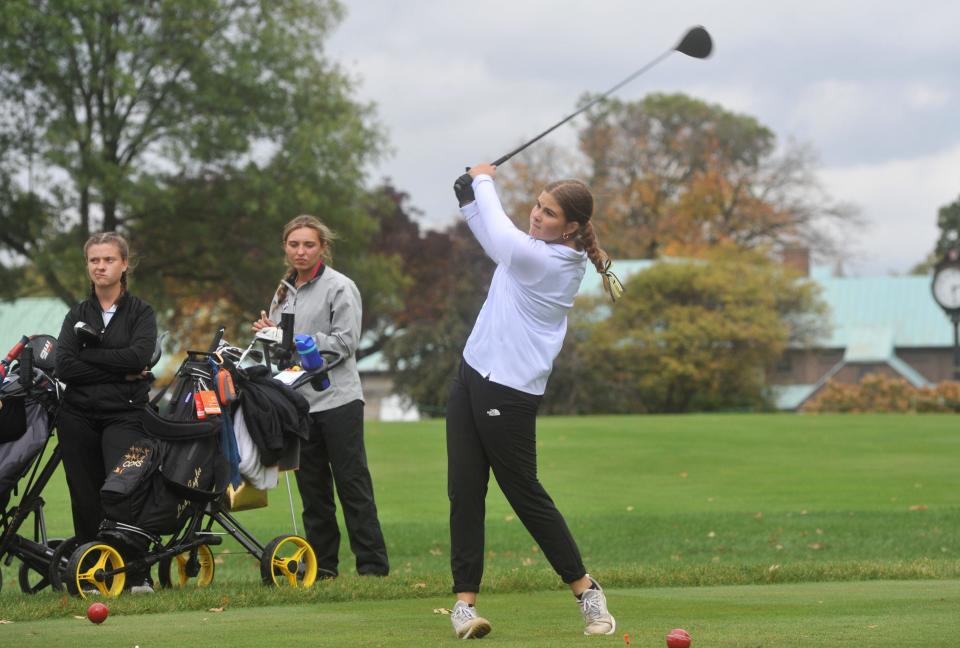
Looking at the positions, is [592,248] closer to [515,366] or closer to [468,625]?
[515,366]

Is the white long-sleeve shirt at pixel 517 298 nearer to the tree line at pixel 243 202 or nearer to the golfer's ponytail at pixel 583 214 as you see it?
the golfer's ponytail at pixel 583 214

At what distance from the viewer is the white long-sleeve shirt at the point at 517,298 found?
591cm

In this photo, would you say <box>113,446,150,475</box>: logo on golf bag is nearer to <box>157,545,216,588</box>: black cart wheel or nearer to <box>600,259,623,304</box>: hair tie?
<box>157,545,216,588</box>: black cart wheel

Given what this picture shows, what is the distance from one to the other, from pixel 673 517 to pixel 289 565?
24.9 ft

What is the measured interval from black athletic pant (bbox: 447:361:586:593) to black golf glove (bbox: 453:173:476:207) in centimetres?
69

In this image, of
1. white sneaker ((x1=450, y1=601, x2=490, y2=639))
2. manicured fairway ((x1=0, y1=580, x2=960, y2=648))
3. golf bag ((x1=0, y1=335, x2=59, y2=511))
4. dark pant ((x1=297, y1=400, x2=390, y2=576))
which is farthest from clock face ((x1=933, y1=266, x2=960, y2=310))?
white sneaker ((x1=450, y1=601, x2=490, y2=639))

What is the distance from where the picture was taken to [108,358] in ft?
24.4

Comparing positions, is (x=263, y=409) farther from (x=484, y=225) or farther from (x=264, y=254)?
(x=264, y=254)

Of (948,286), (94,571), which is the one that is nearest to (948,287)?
(948,286)

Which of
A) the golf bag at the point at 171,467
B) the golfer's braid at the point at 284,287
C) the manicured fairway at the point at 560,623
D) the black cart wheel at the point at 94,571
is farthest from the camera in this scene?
the golfer's braid at the point at 284,287

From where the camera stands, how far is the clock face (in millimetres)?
24344

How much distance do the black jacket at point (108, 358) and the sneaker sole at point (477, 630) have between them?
8.70 feet

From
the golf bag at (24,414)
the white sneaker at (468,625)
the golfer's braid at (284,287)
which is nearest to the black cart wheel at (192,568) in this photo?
the golf bag at (24,414)

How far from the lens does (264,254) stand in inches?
1583
